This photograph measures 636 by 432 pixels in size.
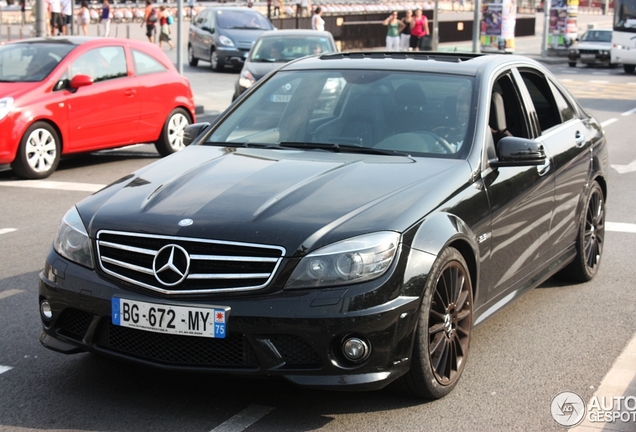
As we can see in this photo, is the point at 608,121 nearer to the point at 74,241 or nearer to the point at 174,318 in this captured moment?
the point at 74,241

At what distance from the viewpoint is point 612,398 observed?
193 inches

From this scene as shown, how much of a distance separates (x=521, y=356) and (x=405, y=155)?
124 cm

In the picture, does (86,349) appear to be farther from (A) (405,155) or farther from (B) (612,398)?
(B) (612,398)

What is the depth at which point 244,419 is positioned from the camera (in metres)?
4.54

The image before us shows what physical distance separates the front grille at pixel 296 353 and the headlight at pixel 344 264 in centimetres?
24

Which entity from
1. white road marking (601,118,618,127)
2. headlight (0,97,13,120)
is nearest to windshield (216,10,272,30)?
white road marking (601,118,618,127)

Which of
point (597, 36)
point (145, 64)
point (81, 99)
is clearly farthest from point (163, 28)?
point (81, 99)

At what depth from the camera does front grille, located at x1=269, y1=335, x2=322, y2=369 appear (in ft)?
14.3

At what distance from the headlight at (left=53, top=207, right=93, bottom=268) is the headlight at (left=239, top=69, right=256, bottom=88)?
13.3 metres

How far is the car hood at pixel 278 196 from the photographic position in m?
4.46

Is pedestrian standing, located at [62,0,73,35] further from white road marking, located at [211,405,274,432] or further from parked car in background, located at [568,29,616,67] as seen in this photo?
white road marking, located at [211,405,274,432]

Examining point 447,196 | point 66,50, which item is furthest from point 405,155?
point 66,50

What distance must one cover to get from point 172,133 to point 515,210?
9168mm

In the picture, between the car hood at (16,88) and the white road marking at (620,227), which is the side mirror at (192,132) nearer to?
the white road marking at (620,227)
